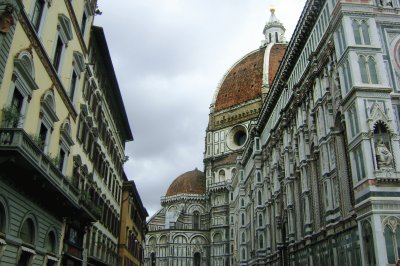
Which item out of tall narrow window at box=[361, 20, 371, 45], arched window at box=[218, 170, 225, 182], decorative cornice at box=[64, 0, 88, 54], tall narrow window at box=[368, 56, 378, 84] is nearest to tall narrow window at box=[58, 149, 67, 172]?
decorative cornice at box=[64, 0, 88, 54]

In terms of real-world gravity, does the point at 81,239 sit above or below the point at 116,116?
below

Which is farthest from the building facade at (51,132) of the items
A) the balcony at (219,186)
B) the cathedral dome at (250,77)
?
the cathedral dome at (250,77)

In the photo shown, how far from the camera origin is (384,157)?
64.6ft

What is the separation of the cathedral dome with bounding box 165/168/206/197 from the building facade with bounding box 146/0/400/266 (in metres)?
50.2

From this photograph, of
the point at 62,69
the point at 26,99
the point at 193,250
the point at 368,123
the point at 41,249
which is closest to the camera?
the point at 26,99

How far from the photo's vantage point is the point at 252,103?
303 ft

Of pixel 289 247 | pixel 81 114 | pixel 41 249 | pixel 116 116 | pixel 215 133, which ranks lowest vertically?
pixel 41 249

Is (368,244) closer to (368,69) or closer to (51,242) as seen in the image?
(368,69)

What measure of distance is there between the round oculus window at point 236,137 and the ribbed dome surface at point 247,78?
6681 millimetres

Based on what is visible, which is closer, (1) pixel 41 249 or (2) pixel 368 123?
(1) pixel 41 249

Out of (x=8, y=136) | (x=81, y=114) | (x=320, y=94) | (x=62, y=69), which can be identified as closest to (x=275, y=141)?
(x=320, y=94)

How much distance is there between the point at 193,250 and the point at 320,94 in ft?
220

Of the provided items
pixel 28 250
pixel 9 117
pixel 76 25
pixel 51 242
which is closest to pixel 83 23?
pixel 76 25

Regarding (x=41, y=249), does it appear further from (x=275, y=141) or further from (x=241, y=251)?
(x=241, y=251)
